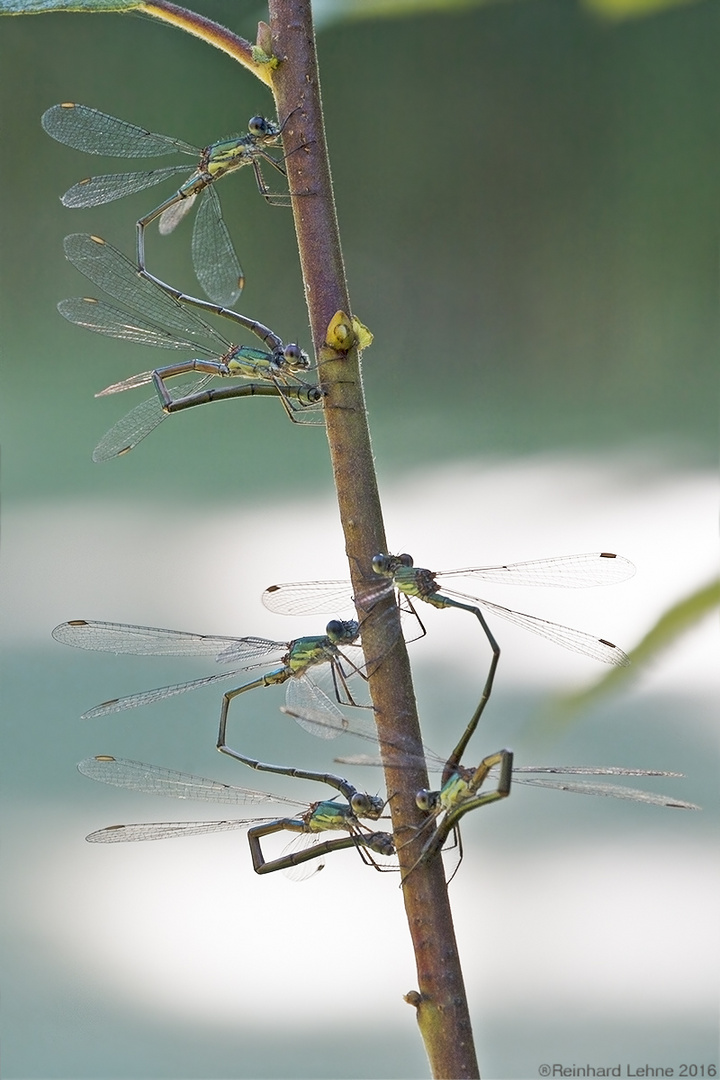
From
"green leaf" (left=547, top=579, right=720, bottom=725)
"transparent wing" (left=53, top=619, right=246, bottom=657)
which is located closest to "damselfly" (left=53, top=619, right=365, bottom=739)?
"transparent wing" (left=53, top=619, right=246, bottom=657)

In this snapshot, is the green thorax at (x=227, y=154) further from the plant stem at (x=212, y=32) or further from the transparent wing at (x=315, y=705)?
the transparent wing at (x=315, y=705)

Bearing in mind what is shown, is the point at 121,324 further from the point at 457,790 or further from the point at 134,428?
the point at 457,790

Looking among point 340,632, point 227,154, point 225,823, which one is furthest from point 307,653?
point 227,154

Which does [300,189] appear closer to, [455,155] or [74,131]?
[74,131]

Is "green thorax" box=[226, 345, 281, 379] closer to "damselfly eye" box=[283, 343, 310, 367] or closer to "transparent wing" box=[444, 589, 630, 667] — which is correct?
"damselfly eye" box=[283, 343, 310, 367]

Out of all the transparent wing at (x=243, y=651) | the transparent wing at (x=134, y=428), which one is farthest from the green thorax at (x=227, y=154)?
the transparent wing at (x=243, y=651)
